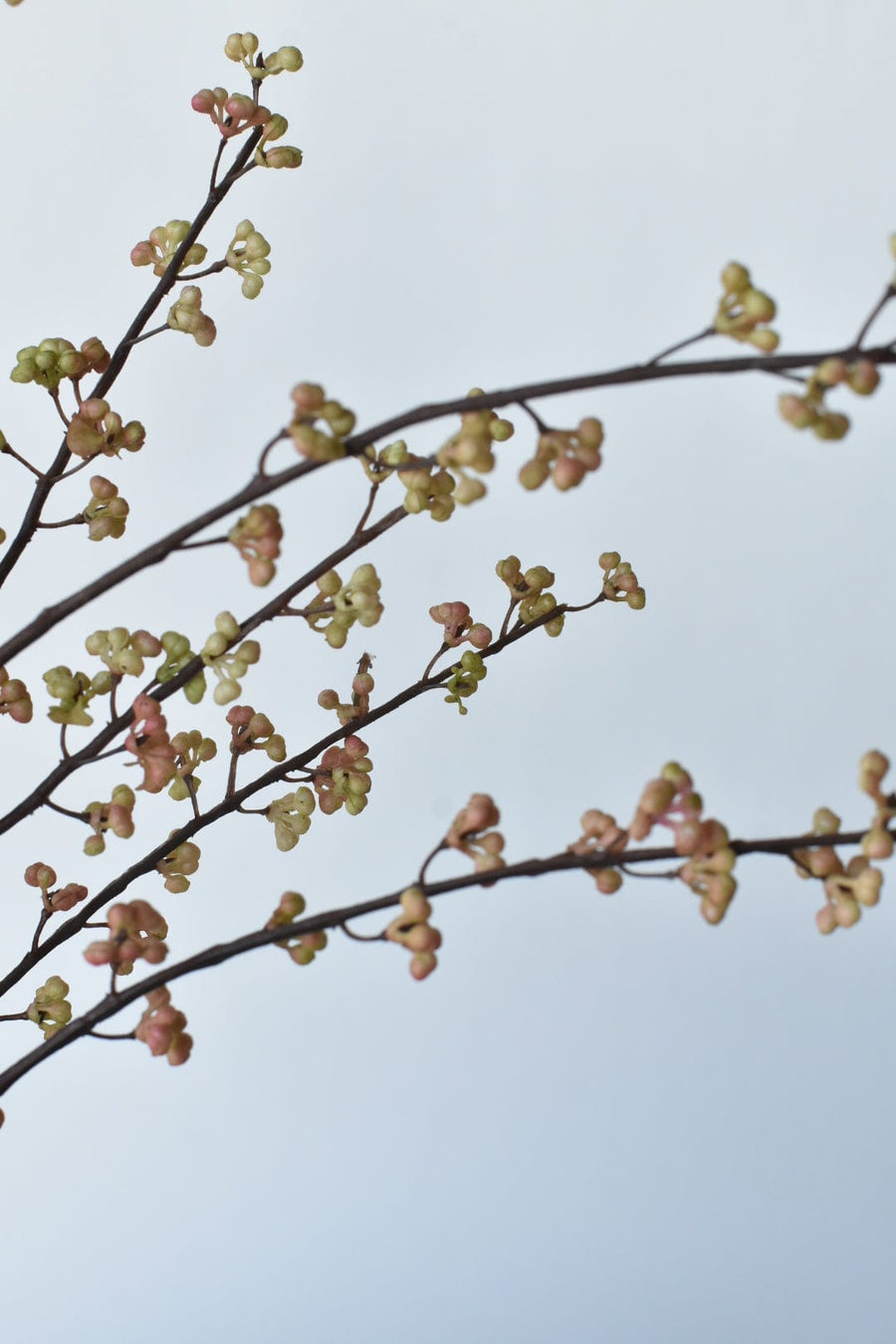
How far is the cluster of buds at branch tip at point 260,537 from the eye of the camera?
42cm

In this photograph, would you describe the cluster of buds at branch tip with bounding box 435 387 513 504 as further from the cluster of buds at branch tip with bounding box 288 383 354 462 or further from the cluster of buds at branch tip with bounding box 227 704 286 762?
the cluster of buds at branch tip with bounding box 227 704 286 762

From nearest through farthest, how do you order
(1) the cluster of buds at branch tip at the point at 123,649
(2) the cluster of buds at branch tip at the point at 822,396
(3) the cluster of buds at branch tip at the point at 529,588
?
(2) the cluster of buds at branch tip at the point at 822,396 → (1) the cluster of buds at branch tip at the point at 123,649 → (3) the cluster of buds at branch tip at the point at 529,588

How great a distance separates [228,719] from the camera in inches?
22.4

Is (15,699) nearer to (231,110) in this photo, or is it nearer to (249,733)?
(249,733)

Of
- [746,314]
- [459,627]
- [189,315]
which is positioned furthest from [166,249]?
[746,314]

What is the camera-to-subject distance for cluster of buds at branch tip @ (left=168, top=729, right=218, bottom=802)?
0.54 metres

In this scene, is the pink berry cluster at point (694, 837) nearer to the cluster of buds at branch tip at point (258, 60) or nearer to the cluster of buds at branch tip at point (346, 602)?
the cluster of buds at branch tip at point (346, 602)

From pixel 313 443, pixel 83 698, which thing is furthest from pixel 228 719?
pixel 313 443

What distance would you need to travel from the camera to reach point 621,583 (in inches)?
22.1

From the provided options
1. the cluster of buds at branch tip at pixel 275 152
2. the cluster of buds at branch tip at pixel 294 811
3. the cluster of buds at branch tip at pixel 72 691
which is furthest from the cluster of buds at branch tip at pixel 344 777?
the cluster of buds at branch tip at pixel 275 152

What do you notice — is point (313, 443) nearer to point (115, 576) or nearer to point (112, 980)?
point (115, 576)

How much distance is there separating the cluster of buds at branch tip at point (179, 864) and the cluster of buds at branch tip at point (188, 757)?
3 centimetres

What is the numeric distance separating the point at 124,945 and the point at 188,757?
0.42 ft

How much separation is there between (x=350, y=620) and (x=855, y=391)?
19 cm
